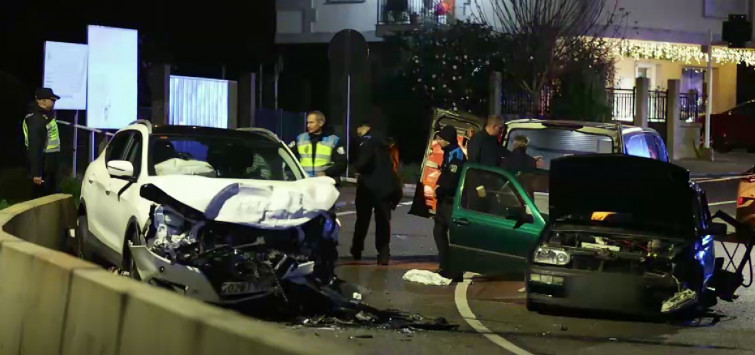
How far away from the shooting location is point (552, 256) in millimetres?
9930

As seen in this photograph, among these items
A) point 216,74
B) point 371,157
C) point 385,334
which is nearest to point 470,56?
point 216,74

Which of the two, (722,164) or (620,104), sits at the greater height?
(620,104)

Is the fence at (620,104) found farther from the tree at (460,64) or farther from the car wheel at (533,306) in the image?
the car wheel at (533,306)

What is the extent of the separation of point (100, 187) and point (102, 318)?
5190 mm

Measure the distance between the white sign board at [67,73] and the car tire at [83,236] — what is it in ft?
23.2

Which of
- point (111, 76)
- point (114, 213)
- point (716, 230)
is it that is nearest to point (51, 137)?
point (111, 76)

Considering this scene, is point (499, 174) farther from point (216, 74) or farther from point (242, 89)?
point (216, 74)

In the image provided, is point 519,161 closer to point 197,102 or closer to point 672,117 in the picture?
point 197,102

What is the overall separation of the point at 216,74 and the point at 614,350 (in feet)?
98.3

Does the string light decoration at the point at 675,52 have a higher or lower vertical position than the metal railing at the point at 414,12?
lower

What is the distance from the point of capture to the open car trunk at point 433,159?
498 inches

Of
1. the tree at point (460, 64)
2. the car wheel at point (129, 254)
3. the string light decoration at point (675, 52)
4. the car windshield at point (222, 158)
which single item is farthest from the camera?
the string light decoration at point (675, 52)

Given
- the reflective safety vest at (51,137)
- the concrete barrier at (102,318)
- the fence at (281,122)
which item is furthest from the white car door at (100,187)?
the fence at (281,122)

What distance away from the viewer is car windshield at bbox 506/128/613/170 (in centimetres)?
1451
